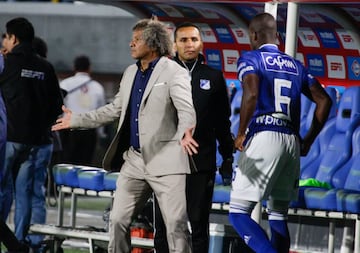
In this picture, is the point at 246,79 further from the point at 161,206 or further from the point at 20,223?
the point at 20,223

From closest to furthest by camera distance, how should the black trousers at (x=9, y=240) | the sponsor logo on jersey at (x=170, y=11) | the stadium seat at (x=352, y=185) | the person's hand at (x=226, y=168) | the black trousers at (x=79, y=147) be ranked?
1. the person's hand at (x=226, y=168)
2. the stadium seat at (x=352, y=185)
3. the black trousers at (x=9, y=240)
4. the sponsor logo on jersey at (x=170, y=11)
5. the black trousers at (x=79, y=147)

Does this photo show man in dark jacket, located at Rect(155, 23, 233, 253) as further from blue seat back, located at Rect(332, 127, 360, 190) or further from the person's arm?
blue seat back, located at Rect(332, 127, 360, 190)

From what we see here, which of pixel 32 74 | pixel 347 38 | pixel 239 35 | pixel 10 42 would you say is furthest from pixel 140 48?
pixel 239 35

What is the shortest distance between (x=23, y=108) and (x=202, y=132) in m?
2.89

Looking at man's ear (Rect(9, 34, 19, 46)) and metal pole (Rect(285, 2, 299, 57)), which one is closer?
metal pole (Rect(285, 2, 299, 57))

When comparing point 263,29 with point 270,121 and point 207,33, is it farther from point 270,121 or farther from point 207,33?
point 207,33

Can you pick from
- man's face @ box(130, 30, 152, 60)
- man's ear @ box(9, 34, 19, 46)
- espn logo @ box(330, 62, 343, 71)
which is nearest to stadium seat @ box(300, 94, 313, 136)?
espn logo @ box(330, 62, 343, 71)

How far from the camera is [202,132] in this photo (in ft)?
36.9

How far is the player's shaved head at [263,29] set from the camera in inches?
428

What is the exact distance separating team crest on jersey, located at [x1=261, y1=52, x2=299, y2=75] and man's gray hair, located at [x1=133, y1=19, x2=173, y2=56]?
0.73m

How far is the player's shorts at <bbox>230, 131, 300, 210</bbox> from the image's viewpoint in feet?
35.5

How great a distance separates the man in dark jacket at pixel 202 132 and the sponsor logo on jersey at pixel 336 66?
259 cm

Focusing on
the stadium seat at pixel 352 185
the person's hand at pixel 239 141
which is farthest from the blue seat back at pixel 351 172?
the person's hand at pixel 239 141

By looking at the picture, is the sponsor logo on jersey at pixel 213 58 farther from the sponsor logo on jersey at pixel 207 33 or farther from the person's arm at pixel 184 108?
the person's arm at pixel 184 108
